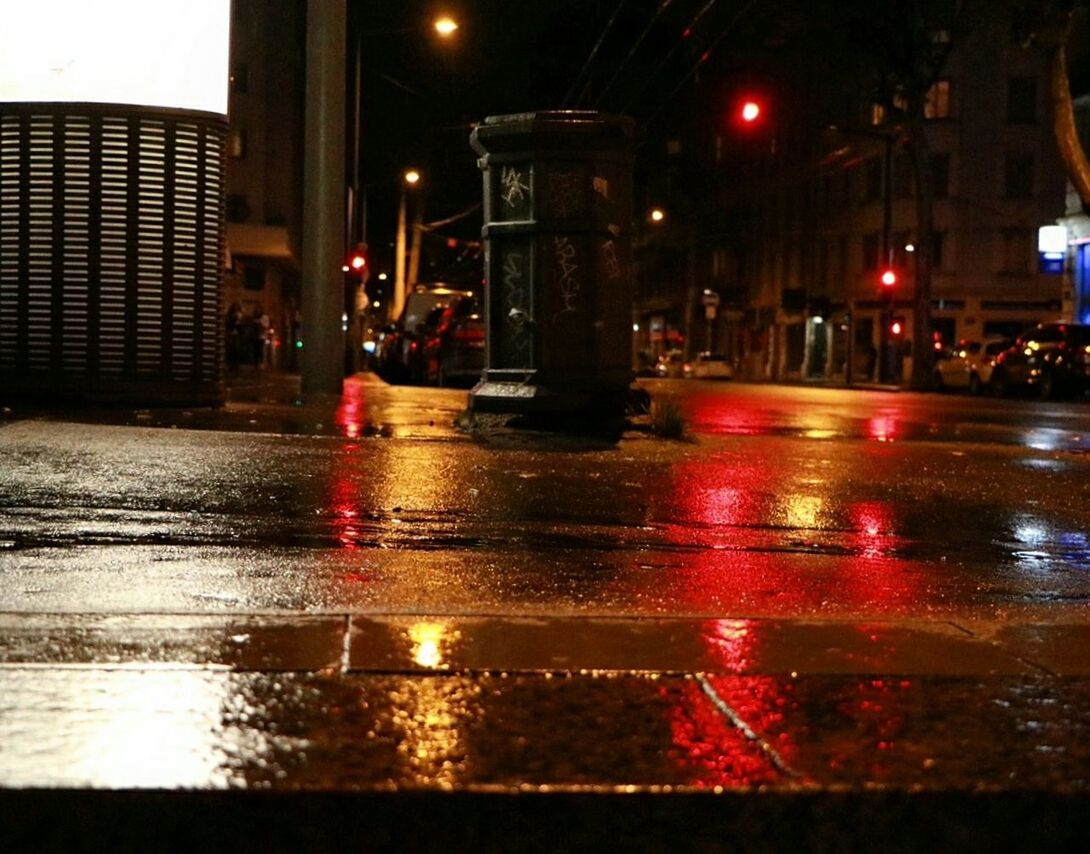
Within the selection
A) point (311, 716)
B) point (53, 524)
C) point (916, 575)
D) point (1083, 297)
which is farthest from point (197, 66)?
point (1083, 297)

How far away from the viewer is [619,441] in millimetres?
11914

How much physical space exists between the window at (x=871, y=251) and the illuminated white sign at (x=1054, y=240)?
13.4 m

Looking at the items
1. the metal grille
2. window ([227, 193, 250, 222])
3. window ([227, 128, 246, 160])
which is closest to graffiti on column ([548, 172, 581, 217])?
the metal grille

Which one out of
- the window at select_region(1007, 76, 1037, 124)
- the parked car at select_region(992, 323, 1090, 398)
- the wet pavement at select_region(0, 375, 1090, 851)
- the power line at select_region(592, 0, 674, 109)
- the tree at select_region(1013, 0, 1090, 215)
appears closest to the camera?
the wet pavement at select_region(0, 375, 1090, 851)

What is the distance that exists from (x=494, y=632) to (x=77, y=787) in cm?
199

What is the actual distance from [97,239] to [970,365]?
3309cm

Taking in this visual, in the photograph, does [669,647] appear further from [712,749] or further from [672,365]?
[672,365]

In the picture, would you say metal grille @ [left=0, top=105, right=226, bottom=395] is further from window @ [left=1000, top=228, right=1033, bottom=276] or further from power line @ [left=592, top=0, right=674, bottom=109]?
window @ [left=1000, top=228, right=1033, bottom=276]

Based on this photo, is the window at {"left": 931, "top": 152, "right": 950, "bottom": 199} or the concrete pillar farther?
the window at {"left": 931, "top": 152, "right": 950, "bottom": 199}

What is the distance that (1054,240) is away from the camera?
172 feet

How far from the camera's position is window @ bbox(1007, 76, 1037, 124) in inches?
2397

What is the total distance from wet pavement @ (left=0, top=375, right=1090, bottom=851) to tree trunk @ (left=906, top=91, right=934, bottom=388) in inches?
1524

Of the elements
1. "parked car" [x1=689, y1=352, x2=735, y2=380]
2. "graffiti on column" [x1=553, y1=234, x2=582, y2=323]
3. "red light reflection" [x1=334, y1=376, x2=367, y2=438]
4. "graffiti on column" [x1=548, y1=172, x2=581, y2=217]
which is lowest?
"red light reflection" [x1=334, y1=376, x2=367, y2=438]

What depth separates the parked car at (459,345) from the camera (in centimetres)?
2864
